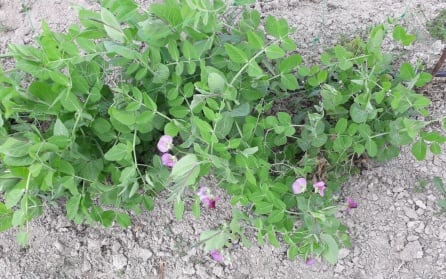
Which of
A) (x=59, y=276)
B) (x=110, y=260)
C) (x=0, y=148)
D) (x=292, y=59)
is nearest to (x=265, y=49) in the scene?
(x=292, y=59)

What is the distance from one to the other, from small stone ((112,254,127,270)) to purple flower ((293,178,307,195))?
74 centimetres

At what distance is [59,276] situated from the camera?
2.00m

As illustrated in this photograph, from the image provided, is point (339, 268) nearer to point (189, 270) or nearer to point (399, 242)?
point (399, 242)

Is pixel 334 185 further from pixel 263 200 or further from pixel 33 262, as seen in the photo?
pixel 33 262

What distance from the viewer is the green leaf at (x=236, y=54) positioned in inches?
58.2

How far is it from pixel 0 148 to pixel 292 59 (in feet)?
2.97

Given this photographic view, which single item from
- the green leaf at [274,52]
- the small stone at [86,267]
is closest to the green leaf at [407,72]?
the green leaf at [274,52]

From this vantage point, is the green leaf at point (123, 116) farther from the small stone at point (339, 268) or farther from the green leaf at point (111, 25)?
the small stone at point (339, 268)

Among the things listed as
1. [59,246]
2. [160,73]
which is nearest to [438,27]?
[160,73]

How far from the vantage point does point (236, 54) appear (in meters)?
1.50

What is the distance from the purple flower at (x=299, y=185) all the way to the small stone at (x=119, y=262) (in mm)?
743

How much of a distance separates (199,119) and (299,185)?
0.43 m

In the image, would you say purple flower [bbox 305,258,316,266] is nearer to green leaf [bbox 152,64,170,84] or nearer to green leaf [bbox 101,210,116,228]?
green leaf [bbox 101,210,116,228]

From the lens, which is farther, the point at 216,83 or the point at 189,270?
the point at 189,270
